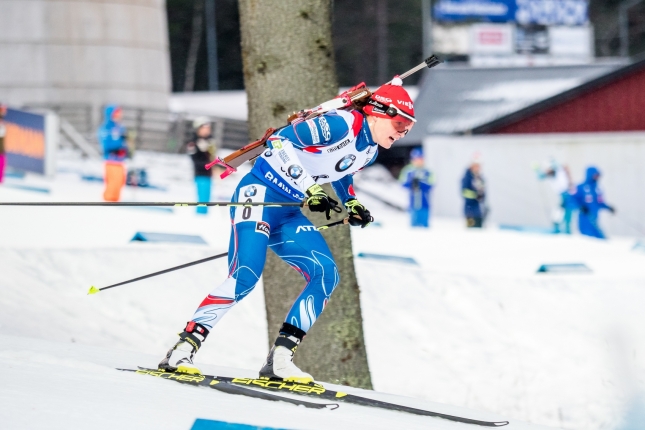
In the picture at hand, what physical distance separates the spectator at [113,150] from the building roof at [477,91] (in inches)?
573

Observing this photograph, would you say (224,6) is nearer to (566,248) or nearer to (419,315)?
(566,248)

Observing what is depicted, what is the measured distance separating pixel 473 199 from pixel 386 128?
506 inches

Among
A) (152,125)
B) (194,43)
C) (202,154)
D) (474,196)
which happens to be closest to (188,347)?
(202,154)

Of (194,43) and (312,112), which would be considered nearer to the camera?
(312,112)

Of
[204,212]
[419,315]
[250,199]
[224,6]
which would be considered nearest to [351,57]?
[224,6]

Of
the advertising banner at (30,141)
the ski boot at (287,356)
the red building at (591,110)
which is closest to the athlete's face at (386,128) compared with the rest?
the ski boot at (287,356)

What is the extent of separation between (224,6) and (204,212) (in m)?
36.6

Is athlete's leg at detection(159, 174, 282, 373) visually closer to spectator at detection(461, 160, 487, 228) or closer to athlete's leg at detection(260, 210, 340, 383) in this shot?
athlete's leg at detection(260, 210, 340, 383)

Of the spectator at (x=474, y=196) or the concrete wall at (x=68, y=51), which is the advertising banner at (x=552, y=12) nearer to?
the concrete wall at (x=68, y=51)

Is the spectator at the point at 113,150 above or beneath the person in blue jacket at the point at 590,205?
above

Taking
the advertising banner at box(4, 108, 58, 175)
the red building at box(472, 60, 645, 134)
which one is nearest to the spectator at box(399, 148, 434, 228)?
the advertising banner at box(4, 108, 58, 175)

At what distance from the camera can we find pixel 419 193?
17359mm

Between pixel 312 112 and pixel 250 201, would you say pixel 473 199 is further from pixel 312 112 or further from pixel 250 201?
pixel 250 201

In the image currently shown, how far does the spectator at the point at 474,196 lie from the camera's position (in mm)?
17656
